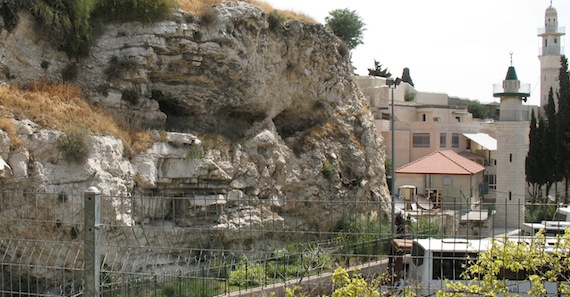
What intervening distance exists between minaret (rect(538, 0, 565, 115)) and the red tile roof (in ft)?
53.5

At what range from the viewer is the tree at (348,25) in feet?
124

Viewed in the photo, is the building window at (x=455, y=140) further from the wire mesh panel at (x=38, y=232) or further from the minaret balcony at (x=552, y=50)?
the wire mesh panel at (x=38, y=232)

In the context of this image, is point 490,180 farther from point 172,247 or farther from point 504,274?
point 504,274

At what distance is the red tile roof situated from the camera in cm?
2983

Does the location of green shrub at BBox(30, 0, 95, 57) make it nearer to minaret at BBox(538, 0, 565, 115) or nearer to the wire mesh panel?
the wire mesh panel

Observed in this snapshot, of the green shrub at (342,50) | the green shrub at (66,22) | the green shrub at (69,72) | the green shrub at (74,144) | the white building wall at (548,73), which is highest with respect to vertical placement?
the white building wall at (548,73)

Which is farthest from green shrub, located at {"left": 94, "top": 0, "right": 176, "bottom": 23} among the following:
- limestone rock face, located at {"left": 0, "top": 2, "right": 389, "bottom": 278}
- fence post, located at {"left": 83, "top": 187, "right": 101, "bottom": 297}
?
fence post, located at {"left": 83, "top": 187, "right": 101, "bottom": 297}

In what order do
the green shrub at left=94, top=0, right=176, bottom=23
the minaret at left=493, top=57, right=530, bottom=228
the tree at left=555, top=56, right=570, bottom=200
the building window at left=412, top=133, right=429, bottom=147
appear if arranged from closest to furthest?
1. the green shrub at left=94, top=0, right=176, bottom=23
2. the minaret at left=493, top=57, right=530, bottom=228
3. the tree at left=555, top=56, right=570, bottom=200
4. the building window at left=412, top=133, right=429, bottom=147

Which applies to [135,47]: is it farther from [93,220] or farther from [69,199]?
[93,220]

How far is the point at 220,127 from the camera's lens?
17016 millimetres

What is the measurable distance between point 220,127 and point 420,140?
2372 cm

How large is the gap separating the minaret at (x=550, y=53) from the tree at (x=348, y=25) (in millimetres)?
15137

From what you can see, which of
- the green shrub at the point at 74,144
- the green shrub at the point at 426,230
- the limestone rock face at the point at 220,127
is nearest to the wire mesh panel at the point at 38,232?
the limestone rock face at the point at 220,127

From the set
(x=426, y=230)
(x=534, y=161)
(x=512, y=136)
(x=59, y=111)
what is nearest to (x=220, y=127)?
(x=59, y=111)
